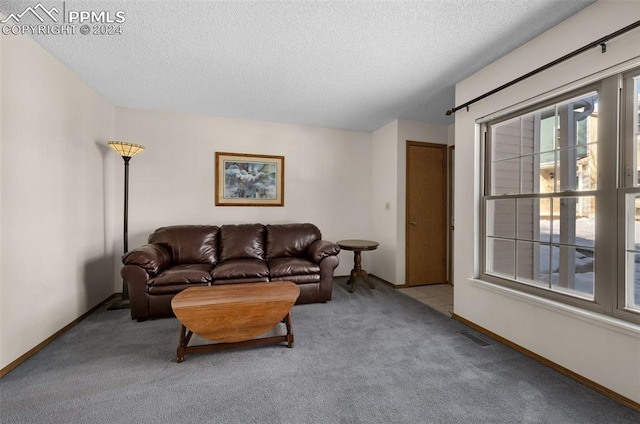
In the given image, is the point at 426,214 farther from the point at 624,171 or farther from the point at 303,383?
the point at 303,383

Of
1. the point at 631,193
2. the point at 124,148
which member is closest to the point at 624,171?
the point at 631,193

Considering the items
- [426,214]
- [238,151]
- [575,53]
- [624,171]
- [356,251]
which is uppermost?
[575,53]

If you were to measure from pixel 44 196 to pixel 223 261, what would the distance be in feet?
5.49

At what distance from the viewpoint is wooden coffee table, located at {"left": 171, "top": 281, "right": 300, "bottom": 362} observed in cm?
188

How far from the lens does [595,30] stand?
1.64m

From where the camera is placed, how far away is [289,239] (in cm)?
358

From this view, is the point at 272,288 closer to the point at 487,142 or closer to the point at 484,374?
the point at 484,374

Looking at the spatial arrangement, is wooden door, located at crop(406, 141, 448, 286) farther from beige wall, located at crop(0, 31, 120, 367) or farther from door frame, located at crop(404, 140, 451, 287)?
beige wall, located at crop(0, 31, 120, 367)

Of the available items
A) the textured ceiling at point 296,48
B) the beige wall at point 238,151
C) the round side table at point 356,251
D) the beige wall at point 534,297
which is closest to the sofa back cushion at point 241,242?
the beige wall at point 238,151

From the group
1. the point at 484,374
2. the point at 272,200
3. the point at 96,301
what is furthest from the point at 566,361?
the point at 96,301

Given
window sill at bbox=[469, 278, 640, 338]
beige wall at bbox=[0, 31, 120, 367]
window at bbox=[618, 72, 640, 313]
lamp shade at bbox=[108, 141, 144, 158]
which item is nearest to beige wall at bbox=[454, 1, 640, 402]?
window sill at bbox=[469, 278, 640, 338]

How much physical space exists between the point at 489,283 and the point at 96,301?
4070 millimetres

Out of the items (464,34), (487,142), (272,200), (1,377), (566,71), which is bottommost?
(1,377)

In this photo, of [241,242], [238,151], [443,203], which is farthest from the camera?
[443,203]
